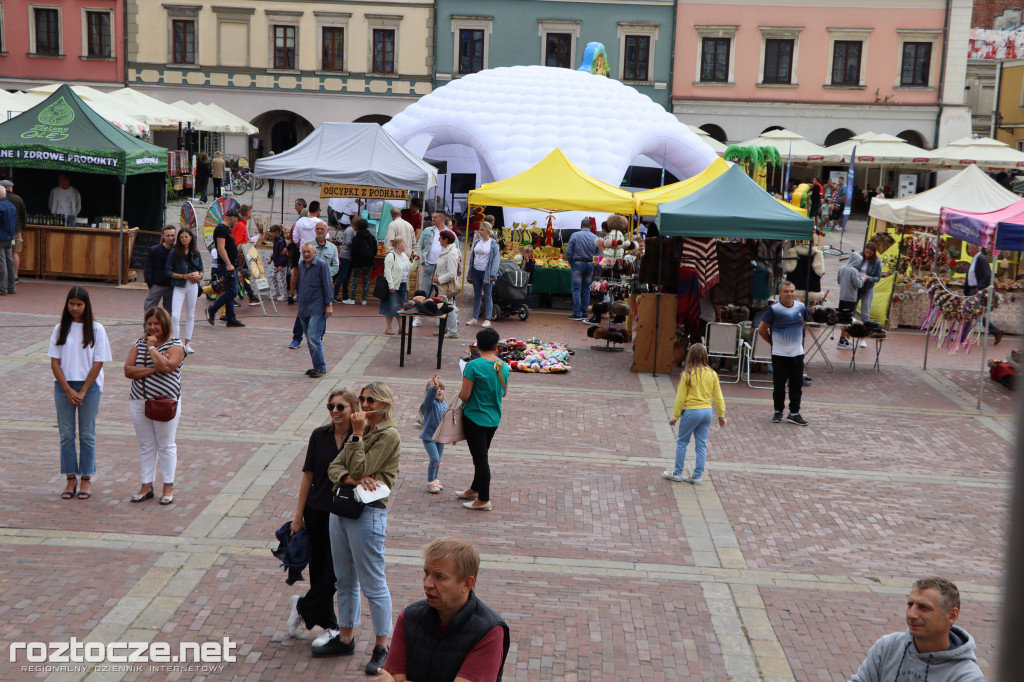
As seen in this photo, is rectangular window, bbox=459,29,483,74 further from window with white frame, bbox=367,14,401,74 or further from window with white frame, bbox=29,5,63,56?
window with white frame, bbox=29,5,63,56

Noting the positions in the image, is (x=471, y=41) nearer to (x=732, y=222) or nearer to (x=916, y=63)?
(x=916, y=63)

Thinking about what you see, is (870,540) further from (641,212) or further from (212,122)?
(212,122)

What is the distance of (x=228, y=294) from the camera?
52.0 feet

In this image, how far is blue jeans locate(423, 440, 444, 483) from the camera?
8.89 m

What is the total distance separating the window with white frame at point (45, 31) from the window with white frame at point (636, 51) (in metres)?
23.2

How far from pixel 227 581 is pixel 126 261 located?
44.3ft

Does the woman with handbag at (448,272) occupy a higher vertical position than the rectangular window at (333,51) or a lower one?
lower

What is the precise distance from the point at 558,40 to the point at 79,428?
38.0 meters

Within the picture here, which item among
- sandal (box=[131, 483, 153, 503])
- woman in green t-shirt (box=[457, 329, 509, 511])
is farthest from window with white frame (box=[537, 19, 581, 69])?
sandal (box=[131, 483, 153, 503])

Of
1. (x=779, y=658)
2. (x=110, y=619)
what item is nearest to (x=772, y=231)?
(x=779, y=658)

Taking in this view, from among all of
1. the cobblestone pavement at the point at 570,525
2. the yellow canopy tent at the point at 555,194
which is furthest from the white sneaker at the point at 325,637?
the yellow canopy tent at the point at 555,194

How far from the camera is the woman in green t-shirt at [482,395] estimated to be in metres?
8.40

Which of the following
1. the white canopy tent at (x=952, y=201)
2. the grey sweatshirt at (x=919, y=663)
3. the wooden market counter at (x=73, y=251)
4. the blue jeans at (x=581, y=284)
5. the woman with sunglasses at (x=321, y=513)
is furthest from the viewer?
the wooden market counter at (x=73, y=251)

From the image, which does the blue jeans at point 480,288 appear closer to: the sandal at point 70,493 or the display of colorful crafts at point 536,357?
the display of colorful crafts at point 536,357
